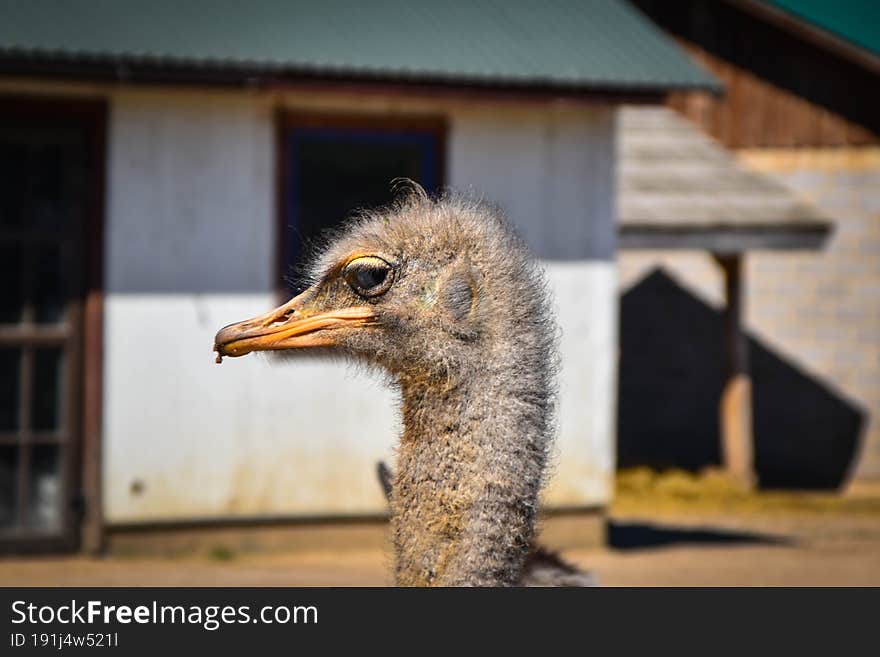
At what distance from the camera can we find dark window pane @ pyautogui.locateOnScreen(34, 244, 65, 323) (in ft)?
29.2

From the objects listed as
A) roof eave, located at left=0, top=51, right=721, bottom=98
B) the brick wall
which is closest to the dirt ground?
the brick wall

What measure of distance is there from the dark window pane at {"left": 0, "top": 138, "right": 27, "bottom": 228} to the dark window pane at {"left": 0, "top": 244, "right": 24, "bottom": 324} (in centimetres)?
16

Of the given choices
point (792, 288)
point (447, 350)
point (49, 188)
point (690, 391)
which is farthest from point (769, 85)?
point (447, 350)

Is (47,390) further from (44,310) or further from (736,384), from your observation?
(736,384)

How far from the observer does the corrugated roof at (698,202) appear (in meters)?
11.6

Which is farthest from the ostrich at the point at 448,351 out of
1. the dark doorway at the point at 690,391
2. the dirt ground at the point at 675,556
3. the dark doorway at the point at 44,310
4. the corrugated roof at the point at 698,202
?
the dark doorway at the point at 690,391

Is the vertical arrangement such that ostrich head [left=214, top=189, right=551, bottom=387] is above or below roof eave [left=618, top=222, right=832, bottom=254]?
below

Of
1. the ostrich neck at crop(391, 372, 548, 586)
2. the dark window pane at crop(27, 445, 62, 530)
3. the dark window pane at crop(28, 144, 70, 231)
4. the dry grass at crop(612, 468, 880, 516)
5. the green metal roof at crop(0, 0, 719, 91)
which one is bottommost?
the dry grass at crop(612, 468, 880, 516)

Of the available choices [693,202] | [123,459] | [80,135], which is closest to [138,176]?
[80,135]

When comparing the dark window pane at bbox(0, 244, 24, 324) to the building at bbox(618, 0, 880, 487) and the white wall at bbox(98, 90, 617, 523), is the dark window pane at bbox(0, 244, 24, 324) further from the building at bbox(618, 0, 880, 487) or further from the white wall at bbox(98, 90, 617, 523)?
the building at bbox(618, 0, 880, 487)

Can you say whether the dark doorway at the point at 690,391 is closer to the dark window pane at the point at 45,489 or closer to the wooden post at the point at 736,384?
the wooden post at the point at 736,384

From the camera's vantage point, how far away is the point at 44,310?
894 centimetres

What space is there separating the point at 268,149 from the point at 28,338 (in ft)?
5.79
